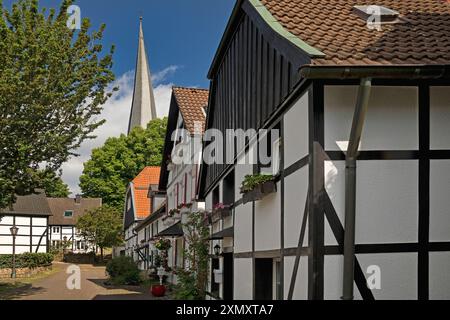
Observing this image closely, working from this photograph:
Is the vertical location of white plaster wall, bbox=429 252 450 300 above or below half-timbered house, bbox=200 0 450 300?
below

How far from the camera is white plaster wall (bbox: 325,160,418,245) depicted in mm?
7176

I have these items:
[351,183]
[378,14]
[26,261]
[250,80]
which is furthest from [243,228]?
[26,261]

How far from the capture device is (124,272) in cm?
2895

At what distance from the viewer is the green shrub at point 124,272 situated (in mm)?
28578

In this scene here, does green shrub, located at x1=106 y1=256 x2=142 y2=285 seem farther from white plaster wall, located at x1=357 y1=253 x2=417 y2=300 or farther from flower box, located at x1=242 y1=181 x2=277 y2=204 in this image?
white plaster wall, located at x1=357 y1=253 x2=417 y2=300

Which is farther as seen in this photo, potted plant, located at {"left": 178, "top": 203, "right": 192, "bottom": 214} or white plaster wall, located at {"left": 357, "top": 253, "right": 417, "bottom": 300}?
potted plant, located at {"left": 178, "top": 203, "right": 192, "bottom": 214}

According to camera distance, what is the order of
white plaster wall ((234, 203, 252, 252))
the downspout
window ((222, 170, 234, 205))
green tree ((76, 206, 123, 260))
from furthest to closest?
green tree ((76, 206, 123, 260)) → window ((222, 170, 234, 205)) → white plaster wall ((234, 203, 252, 252)) → the downspout

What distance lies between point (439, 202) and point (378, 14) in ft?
10.2

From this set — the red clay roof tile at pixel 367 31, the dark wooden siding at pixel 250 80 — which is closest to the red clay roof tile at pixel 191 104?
the dark wooden siding at pixel 250 80

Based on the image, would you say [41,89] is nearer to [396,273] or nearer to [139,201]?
[396,273]

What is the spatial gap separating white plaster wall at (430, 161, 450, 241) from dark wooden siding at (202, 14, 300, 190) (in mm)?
2095

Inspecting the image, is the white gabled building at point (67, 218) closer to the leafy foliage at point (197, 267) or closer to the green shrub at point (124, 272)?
the green shrub at point (124, 272)

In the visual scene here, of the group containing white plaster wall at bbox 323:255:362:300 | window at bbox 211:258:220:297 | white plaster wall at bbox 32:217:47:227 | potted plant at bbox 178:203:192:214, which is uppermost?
potted plant at bbox 178:203:192:214

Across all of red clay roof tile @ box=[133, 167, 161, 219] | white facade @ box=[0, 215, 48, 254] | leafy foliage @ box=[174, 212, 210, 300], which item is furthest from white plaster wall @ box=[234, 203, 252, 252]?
white facade @ box=[0, 215, 48, 254]
